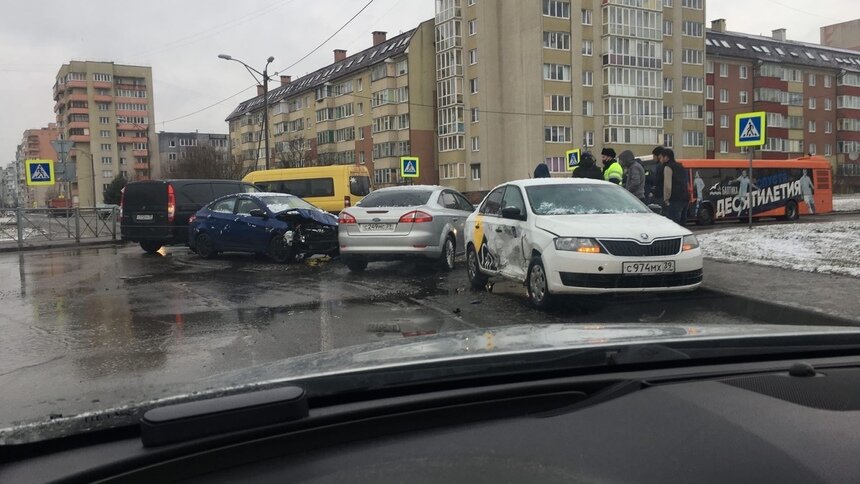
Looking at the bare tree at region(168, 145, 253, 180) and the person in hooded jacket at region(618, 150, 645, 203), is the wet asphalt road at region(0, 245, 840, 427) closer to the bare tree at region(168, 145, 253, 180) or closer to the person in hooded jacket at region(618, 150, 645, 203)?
the person in hooded jacket at region(618, 150, 645, 203)

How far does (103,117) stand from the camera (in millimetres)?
110875

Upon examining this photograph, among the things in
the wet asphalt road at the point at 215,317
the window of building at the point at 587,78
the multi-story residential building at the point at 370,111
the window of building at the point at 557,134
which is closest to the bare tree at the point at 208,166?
the multi-story residential building at the point at 370,111

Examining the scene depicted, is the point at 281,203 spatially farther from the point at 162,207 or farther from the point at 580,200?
the point at 580,200

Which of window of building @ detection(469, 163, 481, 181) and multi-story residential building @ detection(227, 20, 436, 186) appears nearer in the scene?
window of building @ detection(469, 163, 481, 181)

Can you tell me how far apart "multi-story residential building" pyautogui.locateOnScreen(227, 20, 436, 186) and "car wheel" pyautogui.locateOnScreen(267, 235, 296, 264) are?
4379cm

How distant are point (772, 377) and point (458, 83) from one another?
59389mm

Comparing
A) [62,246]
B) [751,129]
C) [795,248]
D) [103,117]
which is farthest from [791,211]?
[103,117]

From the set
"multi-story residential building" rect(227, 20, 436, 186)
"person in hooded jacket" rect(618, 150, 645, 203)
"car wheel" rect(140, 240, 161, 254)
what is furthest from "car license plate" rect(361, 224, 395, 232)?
"multi-story residential building" rect(227, 20, 436, 186)

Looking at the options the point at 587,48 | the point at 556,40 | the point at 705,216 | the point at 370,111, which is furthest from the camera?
the point at 370,111

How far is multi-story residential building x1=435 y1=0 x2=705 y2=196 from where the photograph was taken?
5356 cm

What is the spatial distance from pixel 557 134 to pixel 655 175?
4151 centimetres

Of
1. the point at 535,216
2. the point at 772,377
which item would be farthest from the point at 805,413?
the point at 535,216

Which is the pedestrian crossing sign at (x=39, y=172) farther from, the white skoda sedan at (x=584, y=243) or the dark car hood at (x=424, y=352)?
the dark car hood at (x=424, y=352)

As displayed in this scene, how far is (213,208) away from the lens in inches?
595
